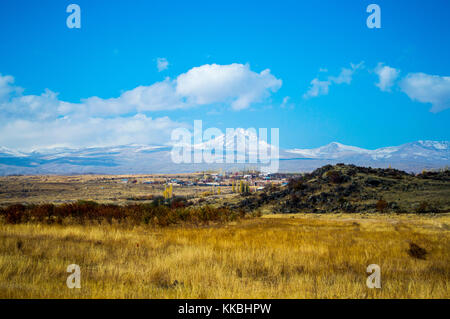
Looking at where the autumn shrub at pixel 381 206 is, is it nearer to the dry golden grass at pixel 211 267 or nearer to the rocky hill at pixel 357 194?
the rocky hill at pixel 357 194

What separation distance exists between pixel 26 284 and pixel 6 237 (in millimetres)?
5218

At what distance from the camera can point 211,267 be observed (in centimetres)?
695

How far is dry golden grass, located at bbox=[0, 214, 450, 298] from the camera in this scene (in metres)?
5.42

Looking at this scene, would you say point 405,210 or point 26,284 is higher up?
point 26,284

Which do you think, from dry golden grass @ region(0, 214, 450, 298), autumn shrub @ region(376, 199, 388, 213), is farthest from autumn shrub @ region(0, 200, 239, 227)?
autumn shrub @ region(376, 199, 388, 213)

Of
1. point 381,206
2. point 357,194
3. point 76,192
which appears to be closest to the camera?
point 381,206

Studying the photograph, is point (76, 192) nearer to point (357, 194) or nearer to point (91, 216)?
point (357, 194)

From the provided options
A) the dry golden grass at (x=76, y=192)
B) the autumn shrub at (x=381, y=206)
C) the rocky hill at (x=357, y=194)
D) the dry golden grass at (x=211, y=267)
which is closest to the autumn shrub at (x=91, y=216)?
the dry golden grass at (x=211, y=267)

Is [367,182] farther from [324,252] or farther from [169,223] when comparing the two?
[324,252]

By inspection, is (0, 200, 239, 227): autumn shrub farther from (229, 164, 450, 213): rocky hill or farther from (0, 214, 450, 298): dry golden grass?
(229, 164, 450, 213): rocky hill

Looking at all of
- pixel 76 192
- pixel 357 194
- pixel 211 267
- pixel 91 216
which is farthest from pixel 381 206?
pixel 76 192
